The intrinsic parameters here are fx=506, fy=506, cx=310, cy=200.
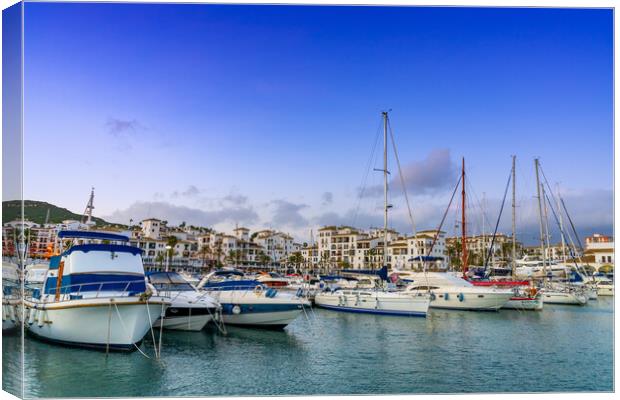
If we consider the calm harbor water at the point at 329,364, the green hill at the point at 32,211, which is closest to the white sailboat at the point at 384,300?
the calm harbor water at the point at 329,364

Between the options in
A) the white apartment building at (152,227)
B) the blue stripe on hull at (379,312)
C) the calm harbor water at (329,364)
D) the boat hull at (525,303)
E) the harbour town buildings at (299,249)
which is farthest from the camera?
the white apartment building at (152,227)

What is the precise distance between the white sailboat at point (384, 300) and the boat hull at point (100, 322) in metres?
10.5

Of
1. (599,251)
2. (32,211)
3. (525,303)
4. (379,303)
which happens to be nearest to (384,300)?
(379,303)

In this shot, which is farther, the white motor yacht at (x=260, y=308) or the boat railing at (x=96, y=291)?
the white motor yacht at (x=260, y=308)

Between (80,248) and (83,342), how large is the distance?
194 cm

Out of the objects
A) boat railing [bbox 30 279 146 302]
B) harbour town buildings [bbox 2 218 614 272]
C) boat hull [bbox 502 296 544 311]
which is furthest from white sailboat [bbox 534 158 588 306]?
harbour town buildings [bbox 2 218 614 272]

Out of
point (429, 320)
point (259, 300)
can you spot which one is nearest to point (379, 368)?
point (259, 300)

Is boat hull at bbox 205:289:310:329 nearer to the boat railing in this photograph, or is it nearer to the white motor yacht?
the white motor yacht

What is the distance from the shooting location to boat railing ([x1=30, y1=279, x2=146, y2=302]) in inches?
399

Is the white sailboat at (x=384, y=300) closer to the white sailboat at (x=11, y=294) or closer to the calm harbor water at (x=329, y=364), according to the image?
the calm harbor water at (x=329, y=364)

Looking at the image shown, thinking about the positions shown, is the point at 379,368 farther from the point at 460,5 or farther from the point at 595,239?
the point at 595,239

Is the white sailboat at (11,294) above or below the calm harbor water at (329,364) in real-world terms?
above

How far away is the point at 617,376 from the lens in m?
7.56

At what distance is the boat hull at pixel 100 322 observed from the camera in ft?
31.8
